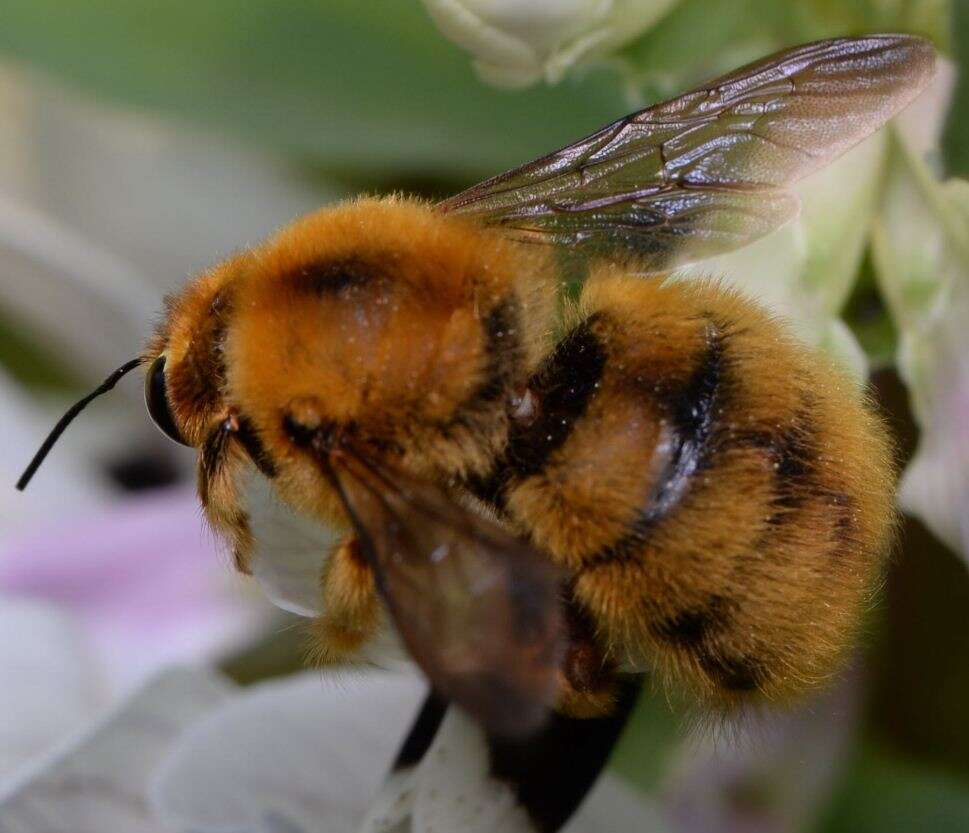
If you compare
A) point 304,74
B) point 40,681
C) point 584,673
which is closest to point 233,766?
point 40,681

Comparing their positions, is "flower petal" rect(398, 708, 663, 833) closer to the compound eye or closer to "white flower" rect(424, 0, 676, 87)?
the compound eye

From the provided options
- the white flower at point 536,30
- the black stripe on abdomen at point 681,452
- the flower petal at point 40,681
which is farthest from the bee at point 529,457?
the flower petal at point 40,681

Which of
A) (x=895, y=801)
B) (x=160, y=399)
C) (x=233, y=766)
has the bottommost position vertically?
(x=895, y=801)

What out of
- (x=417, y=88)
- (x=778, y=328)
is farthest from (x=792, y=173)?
(x=417, y=88)

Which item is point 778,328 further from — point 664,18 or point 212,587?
point 212,587

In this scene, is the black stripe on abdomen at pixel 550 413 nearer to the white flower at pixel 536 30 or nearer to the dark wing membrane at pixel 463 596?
the dark wing membrane at pixel 463 596

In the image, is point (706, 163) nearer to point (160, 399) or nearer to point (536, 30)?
point (536, 30)
